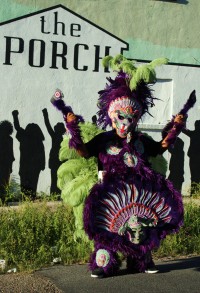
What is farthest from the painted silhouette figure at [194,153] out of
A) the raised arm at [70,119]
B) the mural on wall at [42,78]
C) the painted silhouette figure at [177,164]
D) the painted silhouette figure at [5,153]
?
the raised arm at [70,119]

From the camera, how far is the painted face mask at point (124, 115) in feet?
16.0

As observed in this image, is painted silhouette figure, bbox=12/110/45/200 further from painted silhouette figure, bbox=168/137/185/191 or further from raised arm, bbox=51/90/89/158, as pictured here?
raised arm, bbox=51/90/89/158

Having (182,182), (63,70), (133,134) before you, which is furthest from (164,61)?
(182,182)

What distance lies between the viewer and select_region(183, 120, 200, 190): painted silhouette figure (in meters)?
9.55

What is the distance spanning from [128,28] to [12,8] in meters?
1.84

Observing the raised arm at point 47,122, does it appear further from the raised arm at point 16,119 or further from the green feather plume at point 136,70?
the green feather plume at point 136,70

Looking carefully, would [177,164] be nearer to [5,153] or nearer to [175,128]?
[5,153]

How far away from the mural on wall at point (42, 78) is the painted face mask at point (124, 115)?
154 inches

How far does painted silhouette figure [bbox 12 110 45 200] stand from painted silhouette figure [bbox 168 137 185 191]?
213 cm

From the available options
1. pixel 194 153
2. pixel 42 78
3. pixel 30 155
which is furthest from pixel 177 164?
pixel 42 78

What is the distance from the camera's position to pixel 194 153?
959cm

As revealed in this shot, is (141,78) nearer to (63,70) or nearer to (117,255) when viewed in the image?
(117,255)

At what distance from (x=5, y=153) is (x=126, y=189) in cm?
411

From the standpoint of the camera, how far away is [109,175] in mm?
4793
